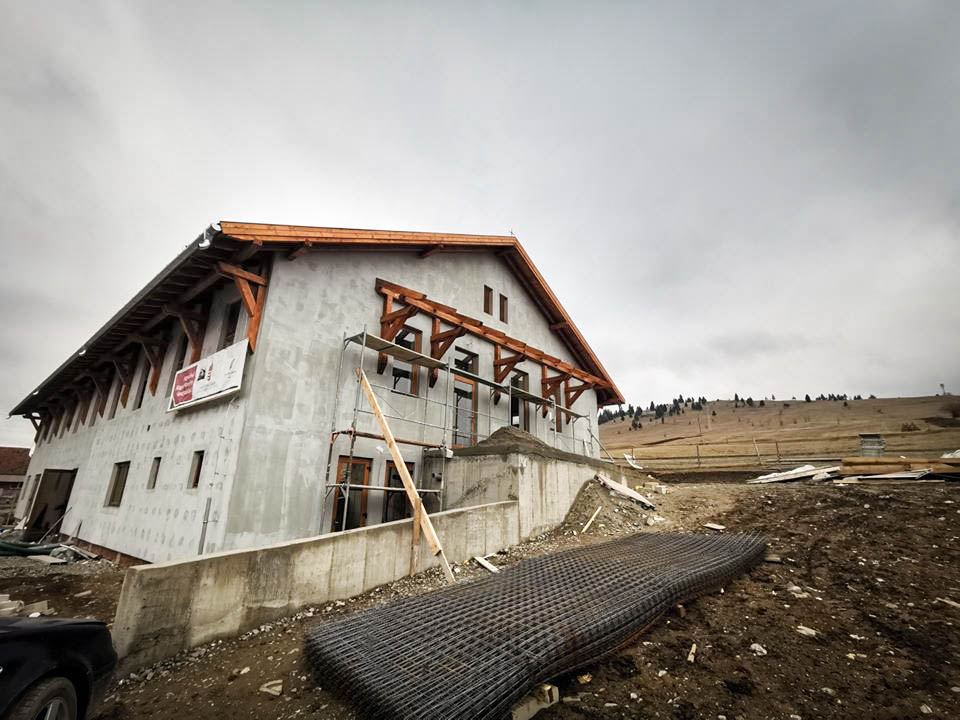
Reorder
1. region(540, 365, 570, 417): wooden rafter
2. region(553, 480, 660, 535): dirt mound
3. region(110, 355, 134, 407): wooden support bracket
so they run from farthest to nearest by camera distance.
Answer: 1. region(540, 365, 570, 417): wooden rafter
2. region(110, 355, 134, 407): wooden support bracket
3. region(553, 480, 660, 535): dirt mound

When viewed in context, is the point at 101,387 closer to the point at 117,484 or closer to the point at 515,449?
the point at 117,484

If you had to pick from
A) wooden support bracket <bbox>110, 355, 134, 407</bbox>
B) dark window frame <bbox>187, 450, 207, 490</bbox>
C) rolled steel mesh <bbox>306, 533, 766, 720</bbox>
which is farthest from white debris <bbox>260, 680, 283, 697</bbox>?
wooden support bracket <bbox>110, 355, 134, 407</bbox>

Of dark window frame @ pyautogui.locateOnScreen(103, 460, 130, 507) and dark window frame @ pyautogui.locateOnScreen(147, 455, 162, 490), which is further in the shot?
dark window frame @ pyautogui.locateOnScreen(103, 460, 130, 507)

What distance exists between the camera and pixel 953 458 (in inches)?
531

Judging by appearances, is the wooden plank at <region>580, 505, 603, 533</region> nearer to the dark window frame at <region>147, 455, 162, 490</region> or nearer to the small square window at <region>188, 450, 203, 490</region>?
the small square window at <region>188, 450, 203, 490</region>

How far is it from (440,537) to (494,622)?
3747 millimetres

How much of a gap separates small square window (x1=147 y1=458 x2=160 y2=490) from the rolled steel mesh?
9.33 m

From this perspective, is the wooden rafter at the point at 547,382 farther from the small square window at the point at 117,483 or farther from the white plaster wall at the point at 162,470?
the small square window at the point at 117,483

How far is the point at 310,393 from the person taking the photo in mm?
10266

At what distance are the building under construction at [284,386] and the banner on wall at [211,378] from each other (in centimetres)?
5

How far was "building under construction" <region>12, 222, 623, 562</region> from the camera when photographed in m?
9.35

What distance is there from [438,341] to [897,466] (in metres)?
15.8

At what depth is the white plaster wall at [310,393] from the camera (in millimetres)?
9070

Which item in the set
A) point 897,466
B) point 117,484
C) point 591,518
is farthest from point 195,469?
point 897,466
